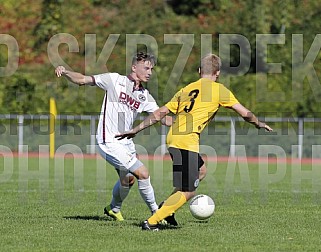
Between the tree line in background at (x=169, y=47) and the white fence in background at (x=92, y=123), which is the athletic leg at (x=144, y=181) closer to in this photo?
the tree line in background at (x=169, y=47)

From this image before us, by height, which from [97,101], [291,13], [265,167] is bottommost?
[265,167]

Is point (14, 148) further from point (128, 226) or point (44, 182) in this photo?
point (128, 226)

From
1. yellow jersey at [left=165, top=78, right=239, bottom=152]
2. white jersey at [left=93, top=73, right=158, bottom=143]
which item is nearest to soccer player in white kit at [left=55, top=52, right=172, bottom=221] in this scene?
white jersey at [left=93, top=73, right=158, bottom=143]

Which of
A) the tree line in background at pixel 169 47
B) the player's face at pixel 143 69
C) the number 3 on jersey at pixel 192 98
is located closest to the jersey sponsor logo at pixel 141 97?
the player's face at pixel 143 69

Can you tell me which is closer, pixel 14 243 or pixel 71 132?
pixel 14 243

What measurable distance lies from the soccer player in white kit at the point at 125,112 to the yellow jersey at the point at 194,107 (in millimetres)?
861

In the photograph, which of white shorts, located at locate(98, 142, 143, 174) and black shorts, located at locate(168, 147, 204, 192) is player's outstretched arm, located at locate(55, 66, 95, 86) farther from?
black shorts, located at locate(168, 147, 204, 192)

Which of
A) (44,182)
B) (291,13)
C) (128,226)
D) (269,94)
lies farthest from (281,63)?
(128,226)

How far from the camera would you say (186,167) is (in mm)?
9648

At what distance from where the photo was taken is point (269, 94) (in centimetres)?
2834

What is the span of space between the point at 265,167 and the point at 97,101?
7512 millimetres

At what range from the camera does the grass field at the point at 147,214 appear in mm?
8844

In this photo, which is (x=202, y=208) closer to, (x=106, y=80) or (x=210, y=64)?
(x=210, y=64)

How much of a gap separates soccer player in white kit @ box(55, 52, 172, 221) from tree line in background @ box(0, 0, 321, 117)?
16899mm
